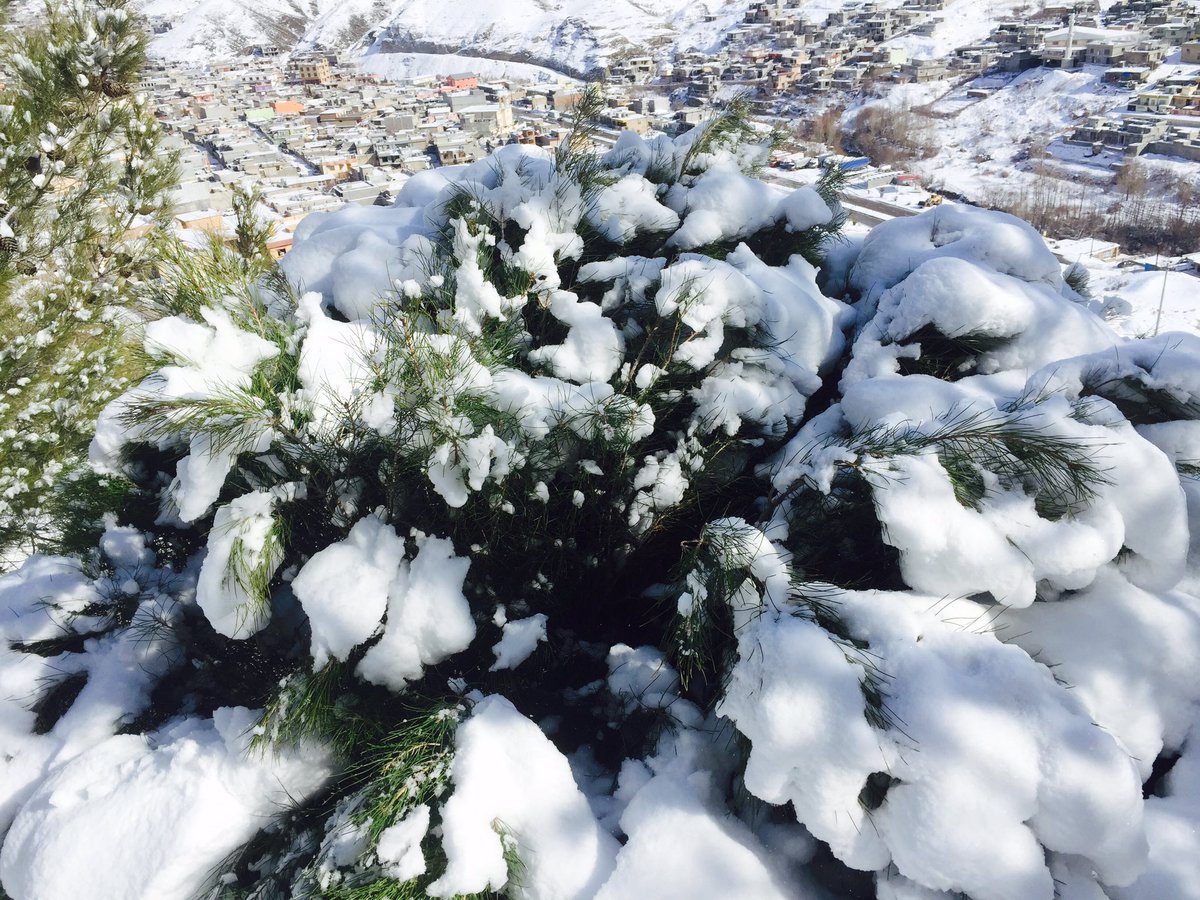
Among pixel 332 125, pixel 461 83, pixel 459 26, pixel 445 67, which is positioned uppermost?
pixel 459 26

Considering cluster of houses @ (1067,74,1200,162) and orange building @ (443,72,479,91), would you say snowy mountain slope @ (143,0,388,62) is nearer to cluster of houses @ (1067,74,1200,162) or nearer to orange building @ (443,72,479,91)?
orange building @ (443,72,479,91)

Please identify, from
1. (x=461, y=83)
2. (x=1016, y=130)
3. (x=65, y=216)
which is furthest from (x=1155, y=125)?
(x=461, y=83)

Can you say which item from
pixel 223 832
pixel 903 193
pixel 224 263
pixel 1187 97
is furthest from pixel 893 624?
pixel 1187 97

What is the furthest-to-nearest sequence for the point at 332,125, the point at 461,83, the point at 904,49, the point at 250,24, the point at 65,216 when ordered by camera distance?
the point at 250,24 < the point at 461,83 < the point at 904,49 < the point at 332,125 < the point at 65,216

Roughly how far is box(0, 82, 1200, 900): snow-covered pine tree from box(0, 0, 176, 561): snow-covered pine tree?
9.21 feet

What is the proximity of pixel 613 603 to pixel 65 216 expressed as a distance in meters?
4.42

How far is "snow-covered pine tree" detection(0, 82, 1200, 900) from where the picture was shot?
3.64 feet

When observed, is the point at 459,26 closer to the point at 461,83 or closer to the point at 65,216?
the point at 461,83

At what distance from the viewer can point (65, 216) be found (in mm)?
4223

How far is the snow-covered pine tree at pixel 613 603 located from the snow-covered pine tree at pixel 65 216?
281cm

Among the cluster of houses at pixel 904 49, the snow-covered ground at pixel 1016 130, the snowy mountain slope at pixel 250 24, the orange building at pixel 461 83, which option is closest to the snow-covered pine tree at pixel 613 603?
the snow-covered ground at pixel 1016 130

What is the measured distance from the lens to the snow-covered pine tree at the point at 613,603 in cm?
111

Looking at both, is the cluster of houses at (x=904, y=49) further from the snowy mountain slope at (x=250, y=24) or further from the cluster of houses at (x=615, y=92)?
the snowy mountain slope at (x=250, y=24)

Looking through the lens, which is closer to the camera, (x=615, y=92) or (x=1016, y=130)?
(x=615, y=92)
